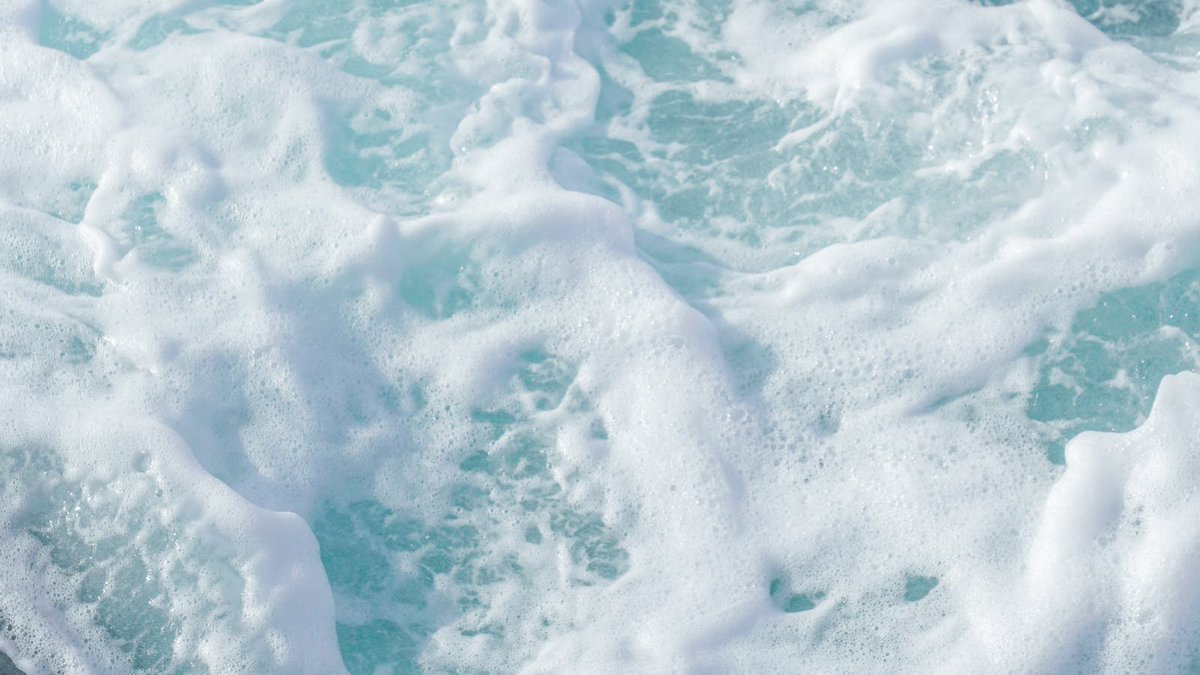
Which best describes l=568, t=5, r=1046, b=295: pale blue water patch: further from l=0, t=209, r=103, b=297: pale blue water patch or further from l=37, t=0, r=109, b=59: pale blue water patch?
l=37, t=0, r=109, b=59: pale blue water patch

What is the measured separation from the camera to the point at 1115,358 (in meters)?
3.37

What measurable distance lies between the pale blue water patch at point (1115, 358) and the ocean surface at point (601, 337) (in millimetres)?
14

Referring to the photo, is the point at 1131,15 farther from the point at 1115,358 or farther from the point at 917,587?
the point at 917,587

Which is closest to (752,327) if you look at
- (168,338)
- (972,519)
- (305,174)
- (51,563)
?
(972,519)

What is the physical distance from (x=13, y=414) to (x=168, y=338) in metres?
0.55

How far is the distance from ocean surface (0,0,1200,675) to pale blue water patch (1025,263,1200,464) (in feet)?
0.05

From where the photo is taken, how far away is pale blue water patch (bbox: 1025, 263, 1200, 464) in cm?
329

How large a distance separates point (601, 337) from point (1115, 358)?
5.91 ft

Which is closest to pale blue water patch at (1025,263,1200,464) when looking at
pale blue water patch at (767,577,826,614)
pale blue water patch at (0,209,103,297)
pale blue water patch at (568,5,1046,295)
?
pale blue water patch at (568,5,1046,295)

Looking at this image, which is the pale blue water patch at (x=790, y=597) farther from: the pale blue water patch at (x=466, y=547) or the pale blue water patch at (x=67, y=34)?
the pale blue water patch at (x=67, y=34)

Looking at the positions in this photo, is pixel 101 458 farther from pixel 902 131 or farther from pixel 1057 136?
pixel 1057 136

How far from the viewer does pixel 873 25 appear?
158 inches

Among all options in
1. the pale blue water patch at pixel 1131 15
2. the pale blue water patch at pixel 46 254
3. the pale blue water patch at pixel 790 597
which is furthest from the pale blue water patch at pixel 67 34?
the pale blue water patch at pixel 1131 15

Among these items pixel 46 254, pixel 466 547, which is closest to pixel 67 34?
pixel 46 254
